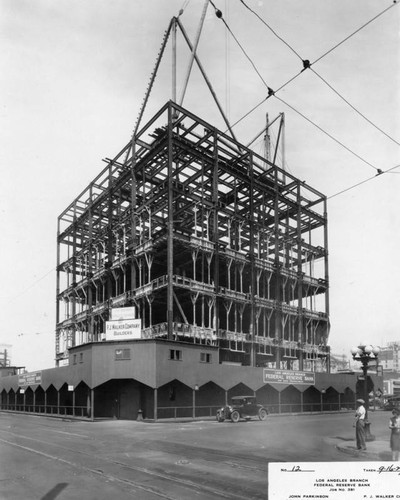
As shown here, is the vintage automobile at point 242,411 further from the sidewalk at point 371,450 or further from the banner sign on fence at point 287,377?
the sidewalk at point 371,450

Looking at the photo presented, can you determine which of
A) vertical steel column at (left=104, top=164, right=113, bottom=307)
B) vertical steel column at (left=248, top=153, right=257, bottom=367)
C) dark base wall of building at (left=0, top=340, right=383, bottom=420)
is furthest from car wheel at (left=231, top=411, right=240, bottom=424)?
vertical steel column at (left=104, top=164, right=113, bottom=307)

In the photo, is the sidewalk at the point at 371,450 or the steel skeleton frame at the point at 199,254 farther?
the steel skeleton frame at the point at 199,254

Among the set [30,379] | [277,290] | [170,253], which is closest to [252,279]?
[277,290]

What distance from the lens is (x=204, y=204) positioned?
5556 cm

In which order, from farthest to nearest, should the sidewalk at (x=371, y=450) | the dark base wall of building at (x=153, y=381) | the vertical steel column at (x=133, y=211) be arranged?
the vertical steel column at (x=133, y=211), the dark base wall of building at (x=153, y=381), the sidewalk at (x=371, y=450)

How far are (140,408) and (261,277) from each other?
2899 cm

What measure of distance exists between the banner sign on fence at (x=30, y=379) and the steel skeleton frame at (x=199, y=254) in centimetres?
999

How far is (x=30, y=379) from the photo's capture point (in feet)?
186

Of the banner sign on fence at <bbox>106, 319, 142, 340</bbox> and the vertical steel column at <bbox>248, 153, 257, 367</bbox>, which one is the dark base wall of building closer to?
the banner sign on fence at <bbox>106, 319, 142, 340</bbox>

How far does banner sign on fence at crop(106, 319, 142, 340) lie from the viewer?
4350 cm

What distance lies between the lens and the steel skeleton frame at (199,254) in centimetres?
5275

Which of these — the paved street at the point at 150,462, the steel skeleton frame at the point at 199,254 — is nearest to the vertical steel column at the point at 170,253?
the steel skeleton frame at the point at 199,254

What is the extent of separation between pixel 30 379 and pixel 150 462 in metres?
44.7

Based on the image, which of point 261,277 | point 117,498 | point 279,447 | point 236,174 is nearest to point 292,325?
point 261,277
